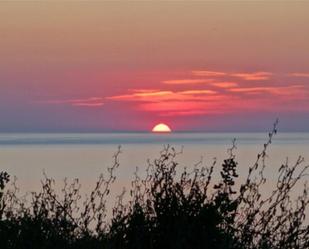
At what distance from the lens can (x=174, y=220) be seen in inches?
388

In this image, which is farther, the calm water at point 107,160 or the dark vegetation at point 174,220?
the calm water at point 107,160

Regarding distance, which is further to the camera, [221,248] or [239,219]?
[239,219]

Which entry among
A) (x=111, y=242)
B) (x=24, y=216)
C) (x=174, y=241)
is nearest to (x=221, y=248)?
(x=174, y=241)

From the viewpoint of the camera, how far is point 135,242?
968 cm

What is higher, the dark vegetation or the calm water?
the calm water

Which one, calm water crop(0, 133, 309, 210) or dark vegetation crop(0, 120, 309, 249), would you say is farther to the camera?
calm water crop(0, 133, 309, 210)

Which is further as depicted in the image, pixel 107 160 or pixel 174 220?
pixel 107 160

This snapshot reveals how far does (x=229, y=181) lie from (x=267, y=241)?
2.34ft

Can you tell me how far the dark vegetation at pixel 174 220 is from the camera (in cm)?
961

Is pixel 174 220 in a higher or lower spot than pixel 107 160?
lower

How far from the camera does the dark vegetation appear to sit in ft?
31.5

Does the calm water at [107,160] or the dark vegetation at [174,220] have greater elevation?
the calm water at [107,160]

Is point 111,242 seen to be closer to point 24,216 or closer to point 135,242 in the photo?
point 135,242

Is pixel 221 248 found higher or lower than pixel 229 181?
lower
